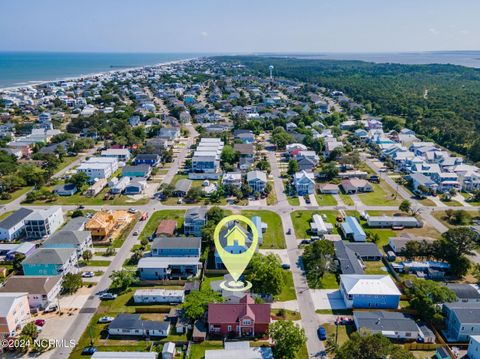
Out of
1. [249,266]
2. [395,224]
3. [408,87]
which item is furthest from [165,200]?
[408,87]

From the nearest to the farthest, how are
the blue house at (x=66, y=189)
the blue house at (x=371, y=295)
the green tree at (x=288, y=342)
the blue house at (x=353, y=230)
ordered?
the green tree at (x=288, y=342) < the blue house at (x=371, y=295) < the blue house at (x=353, y=230) < the blue house at (x=66, y=189)

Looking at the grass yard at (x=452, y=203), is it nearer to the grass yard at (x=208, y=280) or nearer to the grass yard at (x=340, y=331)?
the grass yard at (x=340, y=331)

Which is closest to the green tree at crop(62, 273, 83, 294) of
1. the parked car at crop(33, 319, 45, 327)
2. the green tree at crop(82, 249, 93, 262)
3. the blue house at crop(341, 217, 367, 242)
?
the parked car at crop(33, 319, 45, 327)

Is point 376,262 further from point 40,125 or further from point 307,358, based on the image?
point 40,125

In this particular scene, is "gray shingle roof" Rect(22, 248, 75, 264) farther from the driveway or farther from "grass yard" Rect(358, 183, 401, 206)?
"grass yard" Rect(358, 183, 401, 206)

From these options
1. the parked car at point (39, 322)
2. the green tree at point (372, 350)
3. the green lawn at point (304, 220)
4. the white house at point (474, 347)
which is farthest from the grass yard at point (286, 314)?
the parked car at point (39, 322)
